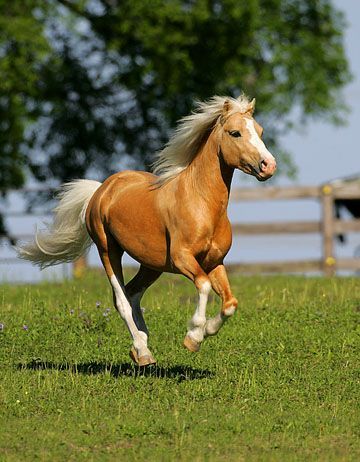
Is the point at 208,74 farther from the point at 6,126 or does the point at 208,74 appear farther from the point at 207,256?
the point at 207,256

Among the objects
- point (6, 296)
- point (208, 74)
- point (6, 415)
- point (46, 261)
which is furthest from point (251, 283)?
point (208, 74)

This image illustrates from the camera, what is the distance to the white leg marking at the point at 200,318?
9.33 metres

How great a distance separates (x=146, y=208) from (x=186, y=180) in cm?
52

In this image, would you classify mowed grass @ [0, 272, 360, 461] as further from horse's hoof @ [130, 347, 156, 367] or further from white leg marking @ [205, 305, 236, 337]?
white leg marking @ [205, 305, 236, 337]

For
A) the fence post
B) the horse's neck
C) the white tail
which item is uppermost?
the horse's neck

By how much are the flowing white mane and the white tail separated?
1403 mm

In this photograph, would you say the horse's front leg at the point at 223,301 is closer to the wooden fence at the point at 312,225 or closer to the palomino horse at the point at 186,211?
the palomino horse at the point at 186,211

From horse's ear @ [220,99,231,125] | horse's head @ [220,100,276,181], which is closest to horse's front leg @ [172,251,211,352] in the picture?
horse's head @ [220,100,276,181]

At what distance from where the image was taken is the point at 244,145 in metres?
9.38

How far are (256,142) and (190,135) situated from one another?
89 centimetres

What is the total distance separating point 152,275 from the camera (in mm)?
10922

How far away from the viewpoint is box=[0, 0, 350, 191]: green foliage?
29.0 meters

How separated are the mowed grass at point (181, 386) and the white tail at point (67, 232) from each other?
101 centimetres

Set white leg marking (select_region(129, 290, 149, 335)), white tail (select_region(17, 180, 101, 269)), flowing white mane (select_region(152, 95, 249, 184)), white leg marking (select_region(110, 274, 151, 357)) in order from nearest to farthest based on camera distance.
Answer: flowing white mane (select_region(152, 95, 249, 184))
white leg marking (select_region(110, 274, 151, 357))
white leg marking (select_region(129, 290, 149, 335))
white tail (select_region(17, 180, 101, 269))
